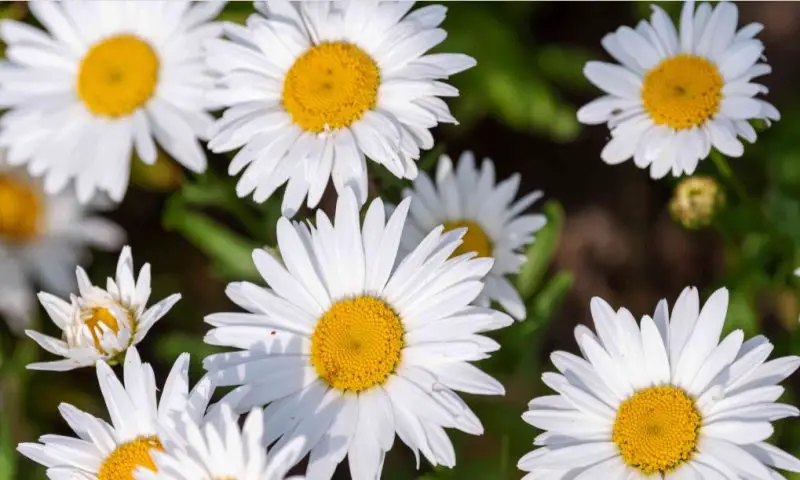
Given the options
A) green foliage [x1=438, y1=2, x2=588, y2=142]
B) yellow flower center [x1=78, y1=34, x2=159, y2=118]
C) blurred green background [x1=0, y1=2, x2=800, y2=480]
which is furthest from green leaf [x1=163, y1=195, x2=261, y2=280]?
green foliage [x1=438, y1=2, x2=588, y2=142]

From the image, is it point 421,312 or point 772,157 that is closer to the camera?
point 421,312

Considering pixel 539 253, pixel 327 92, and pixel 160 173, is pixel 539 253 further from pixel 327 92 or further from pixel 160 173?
pixel 160 173

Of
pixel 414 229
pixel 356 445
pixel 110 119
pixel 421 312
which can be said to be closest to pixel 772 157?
pixel 414 229

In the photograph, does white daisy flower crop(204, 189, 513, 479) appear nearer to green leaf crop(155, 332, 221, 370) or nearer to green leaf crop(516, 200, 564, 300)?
green leaf crop(516, 200, 564, 300)

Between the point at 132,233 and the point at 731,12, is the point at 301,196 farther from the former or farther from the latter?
the point at 132,233

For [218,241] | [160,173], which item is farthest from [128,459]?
[160,173]

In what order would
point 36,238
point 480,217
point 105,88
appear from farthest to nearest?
point 36,238 < point 105,88 < point 480,217
